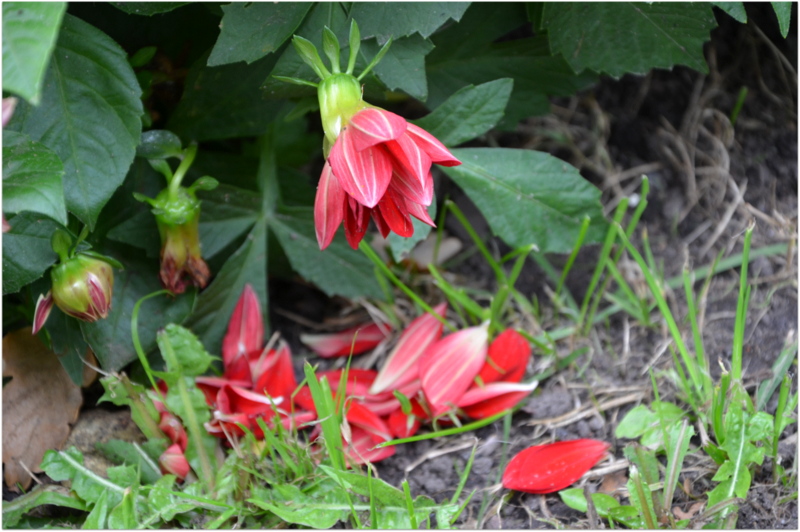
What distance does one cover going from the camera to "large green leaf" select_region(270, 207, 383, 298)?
3.62 feet

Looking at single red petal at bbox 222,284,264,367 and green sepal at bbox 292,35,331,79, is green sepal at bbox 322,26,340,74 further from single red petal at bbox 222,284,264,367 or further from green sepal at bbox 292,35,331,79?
single red petal at bbox 222,284,264,367

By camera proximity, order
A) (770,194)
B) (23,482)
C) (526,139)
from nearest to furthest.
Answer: (23,482) → (770,194) → (526,139)

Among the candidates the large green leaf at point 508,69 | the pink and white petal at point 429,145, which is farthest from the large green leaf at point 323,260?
the pink and white petal at point 429,145

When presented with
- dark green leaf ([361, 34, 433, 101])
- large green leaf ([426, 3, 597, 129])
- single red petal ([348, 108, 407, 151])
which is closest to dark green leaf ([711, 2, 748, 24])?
large green leaf ([426, 3, 597, 129])

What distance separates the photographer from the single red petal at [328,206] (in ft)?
2.43

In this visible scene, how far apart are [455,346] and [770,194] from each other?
1.96ft

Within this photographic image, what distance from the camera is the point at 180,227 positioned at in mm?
→ 924

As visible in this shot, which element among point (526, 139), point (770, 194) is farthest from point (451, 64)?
point (770, 194)

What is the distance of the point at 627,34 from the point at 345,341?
2.05ft

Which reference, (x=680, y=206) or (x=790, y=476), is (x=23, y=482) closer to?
(x=790, y=476)

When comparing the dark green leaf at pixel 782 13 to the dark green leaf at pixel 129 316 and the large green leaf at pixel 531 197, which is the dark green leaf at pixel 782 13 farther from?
the dark green leaf at pixel 129 316

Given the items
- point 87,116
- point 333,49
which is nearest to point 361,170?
point 333,49

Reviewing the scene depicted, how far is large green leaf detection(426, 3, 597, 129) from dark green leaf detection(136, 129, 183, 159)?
401mm

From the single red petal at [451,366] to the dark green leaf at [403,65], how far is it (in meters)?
0.34
